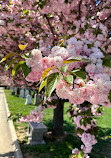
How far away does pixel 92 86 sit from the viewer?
1133mm

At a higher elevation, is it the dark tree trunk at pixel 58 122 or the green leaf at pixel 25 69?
the green leaf at pixel 25 69

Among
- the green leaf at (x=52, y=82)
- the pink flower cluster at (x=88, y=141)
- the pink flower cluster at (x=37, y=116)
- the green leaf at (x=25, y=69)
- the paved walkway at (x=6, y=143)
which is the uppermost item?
the green leaf at (x=25, y=69)

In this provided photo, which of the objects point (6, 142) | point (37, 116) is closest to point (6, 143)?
point (6, 142)

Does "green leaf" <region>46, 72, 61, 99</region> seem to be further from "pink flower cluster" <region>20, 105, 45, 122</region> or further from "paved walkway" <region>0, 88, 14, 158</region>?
"paved walkway" <region>0, 88, 14, 158</region>

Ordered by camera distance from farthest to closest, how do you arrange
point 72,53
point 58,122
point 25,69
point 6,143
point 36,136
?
point 58,122
point 36,136
point 6,143
point 72,53
point 25,69

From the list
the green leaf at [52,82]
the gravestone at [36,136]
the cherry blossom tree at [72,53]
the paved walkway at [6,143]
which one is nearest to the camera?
the green leaf at [52,82]

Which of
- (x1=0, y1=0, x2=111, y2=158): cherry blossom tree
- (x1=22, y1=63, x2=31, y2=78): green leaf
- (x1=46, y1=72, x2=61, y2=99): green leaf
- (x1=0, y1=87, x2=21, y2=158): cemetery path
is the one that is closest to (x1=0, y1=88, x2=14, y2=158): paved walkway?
(x1=0, y1=87, x2=21, y2=158): cemetery path

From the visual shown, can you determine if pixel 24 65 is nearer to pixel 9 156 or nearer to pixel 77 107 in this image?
pixel 77 107

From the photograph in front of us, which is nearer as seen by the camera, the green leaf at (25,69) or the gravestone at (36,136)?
the green leaf at (25,69)

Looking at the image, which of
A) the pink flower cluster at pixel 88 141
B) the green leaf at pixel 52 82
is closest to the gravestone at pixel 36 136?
the pink flower cluster at pixel 88 141

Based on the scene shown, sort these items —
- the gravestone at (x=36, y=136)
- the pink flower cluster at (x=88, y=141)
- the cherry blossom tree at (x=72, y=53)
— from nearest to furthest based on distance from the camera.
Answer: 1. the cherry blossom tree at (x=72, y=53)
2. the pink flower cluster at (x=88, y=141)
3. the gravestone at (x=36, y=136)

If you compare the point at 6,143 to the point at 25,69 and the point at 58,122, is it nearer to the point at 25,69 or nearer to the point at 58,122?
the point at 58,122

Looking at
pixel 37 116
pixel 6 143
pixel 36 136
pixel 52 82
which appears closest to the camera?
pixel 52 82

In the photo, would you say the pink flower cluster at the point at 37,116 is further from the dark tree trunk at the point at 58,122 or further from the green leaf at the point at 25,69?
the green leaf at the point at 25,69
